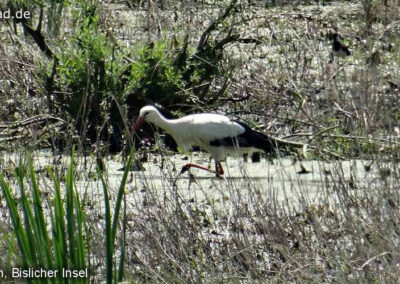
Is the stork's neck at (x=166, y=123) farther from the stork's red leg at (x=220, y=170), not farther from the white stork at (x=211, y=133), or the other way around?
the stork's red leg at (x=220, y=170)

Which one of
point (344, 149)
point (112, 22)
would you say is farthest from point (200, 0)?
point (344, 149)

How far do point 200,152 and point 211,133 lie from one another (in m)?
0.87

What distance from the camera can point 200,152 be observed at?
8398 millimetres

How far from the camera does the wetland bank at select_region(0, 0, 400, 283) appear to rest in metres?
4.39

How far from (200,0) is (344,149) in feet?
10.9

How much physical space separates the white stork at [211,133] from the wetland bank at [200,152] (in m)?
0.18

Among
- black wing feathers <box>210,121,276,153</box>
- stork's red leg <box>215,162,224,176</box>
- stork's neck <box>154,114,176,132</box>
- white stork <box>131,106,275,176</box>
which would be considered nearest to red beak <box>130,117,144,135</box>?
white stork <box>131,106,275,176</box>

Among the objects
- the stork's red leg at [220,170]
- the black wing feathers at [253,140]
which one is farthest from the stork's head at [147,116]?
the stork's red leg at [220,170]

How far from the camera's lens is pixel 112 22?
31.5 feet

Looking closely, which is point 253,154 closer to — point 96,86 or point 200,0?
point 96,86

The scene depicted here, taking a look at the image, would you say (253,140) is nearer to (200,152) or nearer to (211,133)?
(211,133)

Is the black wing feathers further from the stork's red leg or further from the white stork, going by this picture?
the stork's red leg

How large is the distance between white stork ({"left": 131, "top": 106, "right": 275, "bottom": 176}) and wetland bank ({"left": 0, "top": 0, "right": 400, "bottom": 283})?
18cm

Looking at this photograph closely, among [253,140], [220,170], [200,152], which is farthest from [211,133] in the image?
[200,152]
